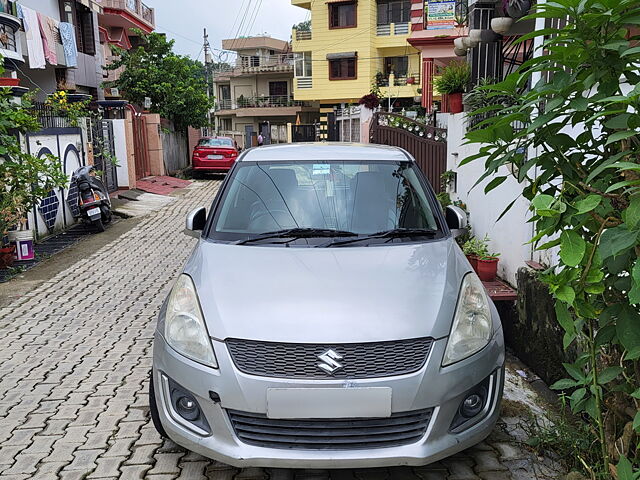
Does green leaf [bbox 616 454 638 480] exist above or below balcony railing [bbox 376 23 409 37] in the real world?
below

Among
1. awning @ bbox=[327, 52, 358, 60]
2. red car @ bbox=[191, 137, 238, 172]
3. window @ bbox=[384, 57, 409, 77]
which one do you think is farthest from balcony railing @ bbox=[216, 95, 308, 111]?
red car @ bbox=[191, 137, 238, 172]

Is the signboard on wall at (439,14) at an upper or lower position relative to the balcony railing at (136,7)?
lower

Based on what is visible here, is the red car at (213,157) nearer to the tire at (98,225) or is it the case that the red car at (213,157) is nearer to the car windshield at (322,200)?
the tire at (98,225)

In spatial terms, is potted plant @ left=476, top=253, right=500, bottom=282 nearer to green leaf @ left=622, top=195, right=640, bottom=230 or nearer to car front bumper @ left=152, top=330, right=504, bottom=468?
car front bumper @ left=152, top=330, right=504, bottom=468

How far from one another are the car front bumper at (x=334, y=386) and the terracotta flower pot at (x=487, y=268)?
2936 mm

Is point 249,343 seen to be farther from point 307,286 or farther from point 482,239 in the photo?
point 482,239

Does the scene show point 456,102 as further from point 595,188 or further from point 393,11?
point 393,11

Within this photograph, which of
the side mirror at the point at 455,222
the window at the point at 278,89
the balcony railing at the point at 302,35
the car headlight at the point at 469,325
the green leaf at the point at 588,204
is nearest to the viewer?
the green leaf at the point at 588,204

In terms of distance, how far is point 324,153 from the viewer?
436 cm

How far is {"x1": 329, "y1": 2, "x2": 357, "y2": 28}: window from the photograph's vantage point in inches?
1347

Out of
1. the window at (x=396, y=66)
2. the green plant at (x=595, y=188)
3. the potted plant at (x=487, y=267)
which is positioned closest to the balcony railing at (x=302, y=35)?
the window at (x=396, y=66)

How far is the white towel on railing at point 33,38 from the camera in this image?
1404cm

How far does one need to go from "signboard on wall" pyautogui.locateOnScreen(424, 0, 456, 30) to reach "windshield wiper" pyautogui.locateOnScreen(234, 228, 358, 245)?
12.9 m

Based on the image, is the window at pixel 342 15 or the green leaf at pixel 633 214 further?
the window at pixel 342 15
